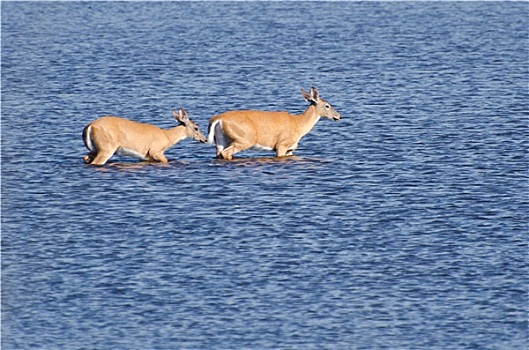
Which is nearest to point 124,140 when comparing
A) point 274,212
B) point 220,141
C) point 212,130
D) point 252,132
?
point 212,130

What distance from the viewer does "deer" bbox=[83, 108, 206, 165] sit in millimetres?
18891

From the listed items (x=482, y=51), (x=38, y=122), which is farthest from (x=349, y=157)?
(x=482, y=51)

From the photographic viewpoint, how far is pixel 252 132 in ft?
64.2

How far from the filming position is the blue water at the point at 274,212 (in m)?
12.5

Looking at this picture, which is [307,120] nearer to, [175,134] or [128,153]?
[175,134]

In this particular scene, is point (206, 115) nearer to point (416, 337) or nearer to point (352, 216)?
point (352, 216)

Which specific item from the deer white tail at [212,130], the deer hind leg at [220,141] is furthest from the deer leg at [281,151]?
the deer white tail at [212,130]

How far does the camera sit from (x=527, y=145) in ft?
68.3

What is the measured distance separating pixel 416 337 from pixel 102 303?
2.78 meters

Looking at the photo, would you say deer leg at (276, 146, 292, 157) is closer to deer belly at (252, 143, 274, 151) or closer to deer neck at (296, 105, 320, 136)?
deer belly at (252, 143, 274, 151)

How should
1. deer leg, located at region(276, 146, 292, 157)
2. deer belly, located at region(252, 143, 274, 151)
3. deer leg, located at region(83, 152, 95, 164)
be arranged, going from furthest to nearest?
deer leg, located at region(276, 146, 292, 157) < deer belly, located at region(252, 143, 274, 151) < deer leg, located at region(83, 152, 95, 164)

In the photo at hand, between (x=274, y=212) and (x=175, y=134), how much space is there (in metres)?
3.61

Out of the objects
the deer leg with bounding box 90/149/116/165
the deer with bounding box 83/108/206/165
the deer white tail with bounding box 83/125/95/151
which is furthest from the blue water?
the deer white tail with bounding box 83/125/95/151

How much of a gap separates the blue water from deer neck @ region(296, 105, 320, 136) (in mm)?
398
